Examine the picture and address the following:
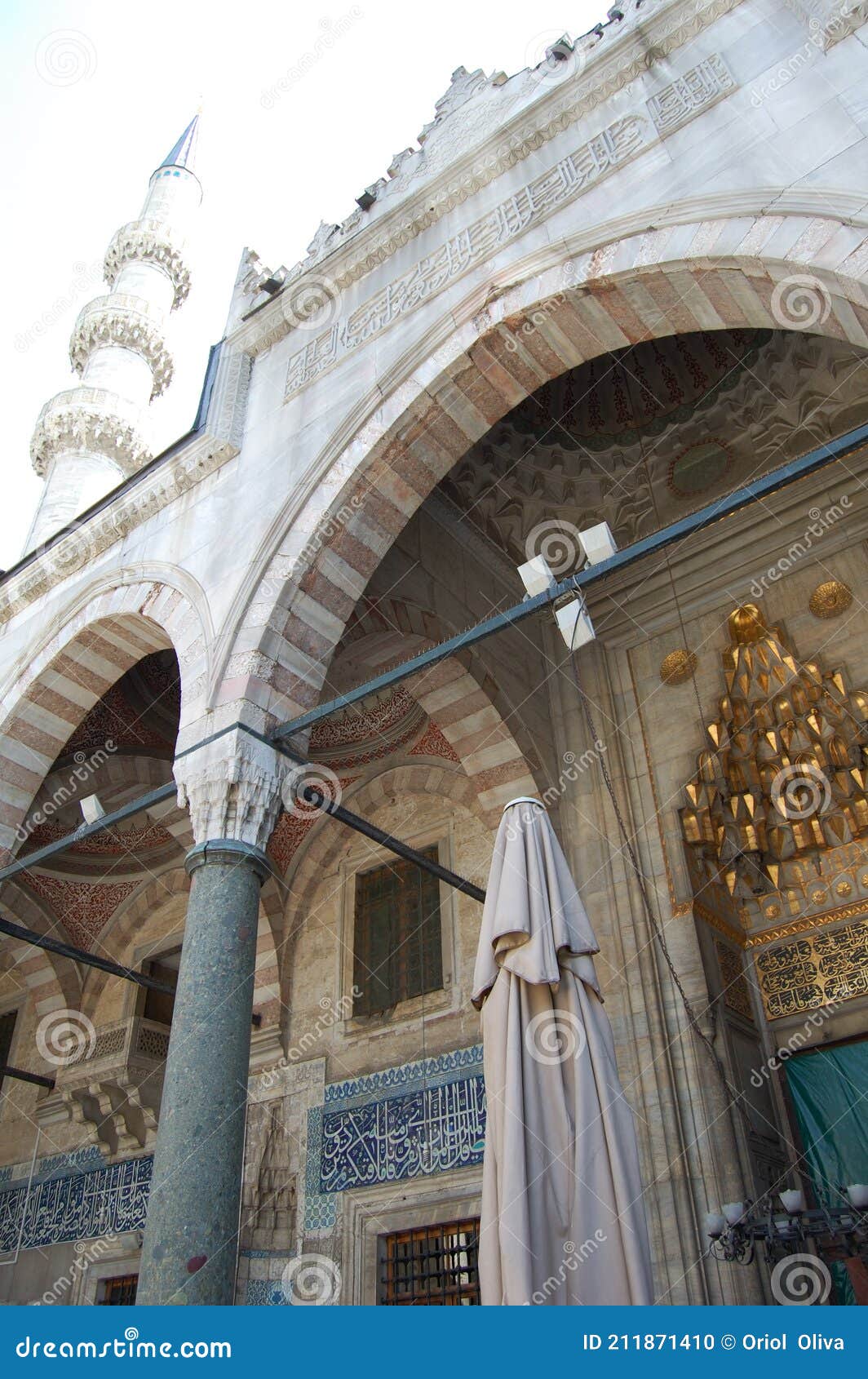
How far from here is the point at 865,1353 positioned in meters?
1.83

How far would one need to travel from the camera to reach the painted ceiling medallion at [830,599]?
5.44m

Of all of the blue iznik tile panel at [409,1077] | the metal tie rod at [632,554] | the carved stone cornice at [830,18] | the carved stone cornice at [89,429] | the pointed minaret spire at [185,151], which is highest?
the pointed minaret spire at [185,151]

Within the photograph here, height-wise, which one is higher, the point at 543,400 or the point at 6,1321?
the point at 543,400

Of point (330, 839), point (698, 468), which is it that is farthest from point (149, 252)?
point (698, 468)

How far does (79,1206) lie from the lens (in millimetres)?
7027

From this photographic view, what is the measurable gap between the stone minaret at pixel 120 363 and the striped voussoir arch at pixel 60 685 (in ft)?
20.6

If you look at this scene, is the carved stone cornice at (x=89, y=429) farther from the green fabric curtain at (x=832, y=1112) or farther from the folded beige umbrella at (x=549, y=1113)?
the folded beige umbrella at (x=549, y=1113)

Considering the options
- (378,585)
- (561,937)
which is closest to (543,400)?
(378,585)

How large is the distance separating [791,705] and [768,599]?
27.8 inches

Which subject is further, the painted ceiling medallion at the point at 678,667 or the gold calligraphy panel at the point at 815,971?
the painted ceiling medallion at the point at 678,667

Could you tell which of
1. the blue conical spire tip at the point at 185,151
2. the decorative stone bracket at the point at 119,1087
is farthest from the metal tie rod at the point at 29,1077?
the blue conical spire tip at the point at 185,151

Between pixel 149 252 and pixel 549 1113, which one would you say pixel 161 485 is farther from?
pixel 149 252

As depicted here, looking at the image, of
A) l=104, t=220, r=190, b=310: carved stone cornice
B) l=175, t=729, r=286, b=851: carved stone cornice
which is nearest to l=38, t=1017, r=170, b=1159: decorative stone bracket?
l=175, t=729, r=286, b=851: carved stone cornice

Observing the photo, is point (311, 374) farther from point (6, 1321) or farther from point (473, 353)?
point (6, 1321)
